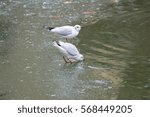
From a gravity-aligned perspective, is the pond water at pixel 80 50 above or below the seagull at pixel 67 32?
below

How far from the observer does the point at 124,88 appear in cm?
858

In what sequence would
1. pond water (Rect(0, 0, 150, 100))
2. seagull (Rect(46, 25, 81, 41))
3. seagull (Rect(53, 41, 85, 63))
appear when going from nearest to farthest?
pond water (Rect(0, 0, 150, 100)) < seagull (Rect(53, 41, 85, 63)) < seagull (Rect(46, 25, 81, 41))

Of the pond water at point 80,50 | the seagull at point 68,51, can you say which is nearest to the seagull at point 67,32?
the pond water at point 80,50

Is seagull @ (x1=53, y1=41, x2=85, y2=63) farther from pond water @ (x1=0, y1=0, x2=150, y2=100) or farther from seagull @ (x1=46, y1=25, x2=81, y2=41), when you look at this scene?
seagull @ (x1=46, y1=25, x2=81, y2=41)

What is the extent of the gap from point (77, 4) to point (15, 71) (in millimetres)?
4896

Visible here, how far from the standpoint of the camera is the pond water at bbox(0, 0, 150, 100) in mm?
8578

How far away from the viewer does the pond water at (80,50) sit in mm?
8578

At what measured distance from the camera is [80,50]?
10406 mm

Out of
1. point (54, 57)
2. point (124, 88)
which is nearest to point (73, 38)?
point (54, 57)

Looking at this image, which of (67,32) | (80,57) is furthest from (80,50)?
(80,57)

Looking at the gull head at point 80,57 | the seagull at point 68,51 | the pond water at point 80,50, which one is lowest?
the pond water at point 80,50

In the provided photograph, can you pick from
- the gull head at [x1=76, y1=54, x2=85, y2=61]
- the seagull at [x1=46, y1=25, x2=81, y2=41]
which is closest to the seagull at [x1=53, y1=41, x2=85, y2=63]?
the gull head at [x1=76, y1=54, x2=85, y2=61]

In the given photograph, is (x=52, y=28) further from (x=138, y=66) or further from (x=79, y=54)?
(x=138, y=66)

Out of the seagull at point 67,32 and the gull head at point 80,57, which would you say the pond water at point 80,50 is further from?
the seagull at point 67,32
